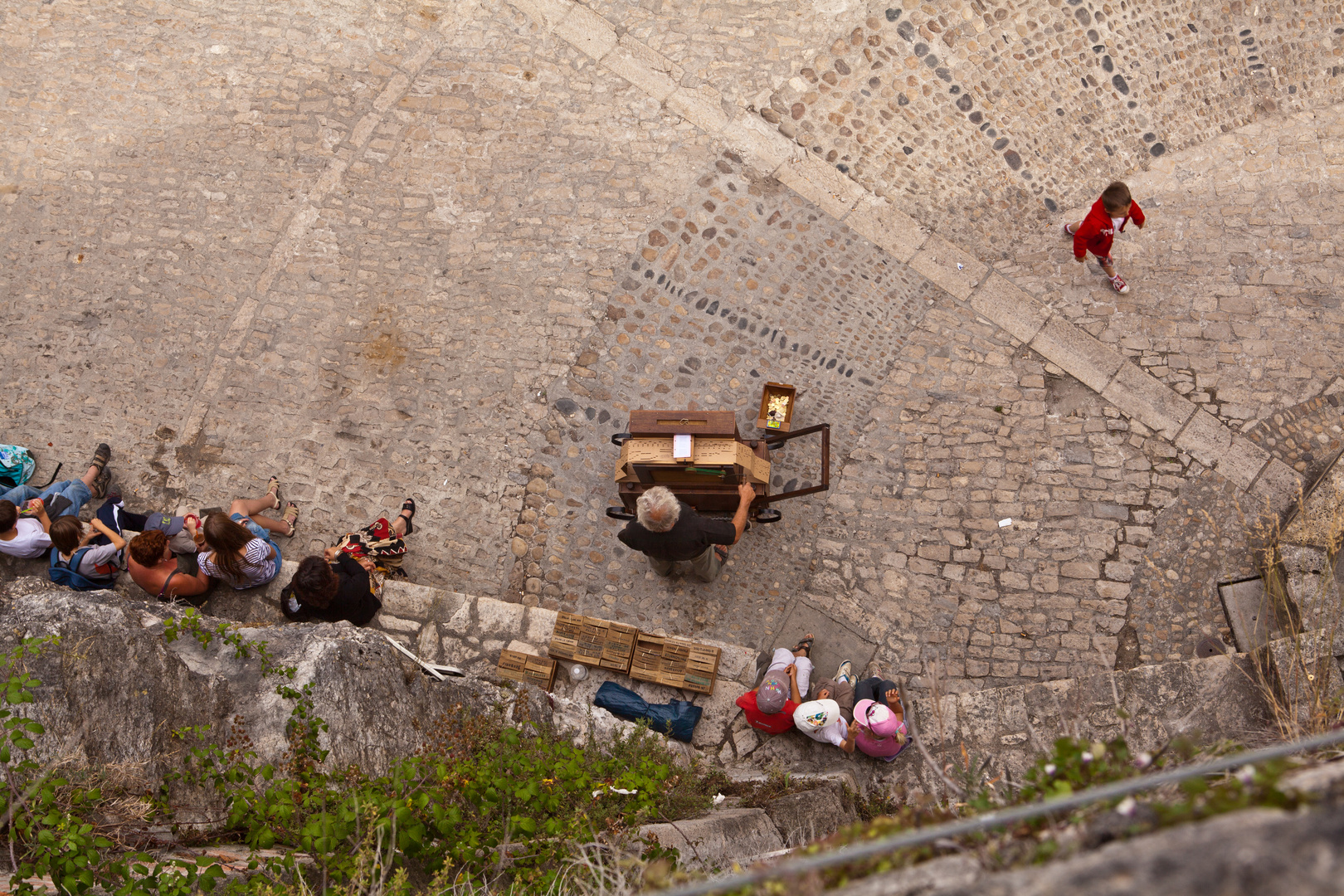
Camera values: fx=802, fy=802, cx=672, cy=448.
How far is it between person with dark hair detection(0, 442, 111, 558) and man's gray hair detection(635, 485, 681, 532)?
4834 millimetres

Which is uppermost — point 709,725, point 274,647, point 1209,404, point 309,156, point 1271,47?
point 1271,47

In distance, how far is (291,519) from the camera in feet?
23.5

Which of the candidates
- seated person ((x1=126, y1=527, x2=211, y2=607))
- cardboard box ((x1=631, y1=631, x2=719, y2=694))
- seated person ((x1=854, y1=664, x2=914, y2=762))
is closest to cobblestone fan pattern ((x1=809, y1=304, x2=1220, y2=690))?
seated person ((x1=854, y1=664, x2=914, y2=762))

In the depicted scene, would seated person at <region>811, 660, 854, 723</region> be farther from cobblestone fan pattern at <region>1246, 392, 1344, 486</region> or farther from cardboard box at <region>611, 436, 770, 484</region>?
cobblestone fan pattern at <region>1246, 392, 1344, 486</region>

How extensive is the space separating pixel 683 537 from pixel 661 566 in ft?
3.10

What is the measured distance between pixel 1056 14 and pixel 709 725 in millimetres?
7265

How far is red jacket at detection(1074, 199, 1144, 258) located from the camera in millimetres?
6820

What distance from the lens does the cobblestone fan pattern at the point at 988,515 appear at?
21.7 ft

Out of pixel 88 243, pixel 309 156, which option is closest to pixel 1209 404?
pixel 309 156

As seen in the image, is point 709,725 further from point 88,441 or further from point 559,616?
point 88,441

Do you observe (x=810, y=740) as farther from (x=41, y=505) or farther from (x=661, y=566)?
(x=41, y=505)

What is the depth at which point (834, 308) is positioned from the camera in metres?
7.43

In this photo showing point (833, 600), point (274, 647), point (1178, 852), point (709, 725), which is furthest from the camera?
point (833, 600)

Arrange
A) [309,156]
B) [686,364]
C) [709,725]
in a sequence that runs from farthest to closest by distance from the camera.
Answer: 1. [309,156]
2. [686,364]
3. [709,725]
